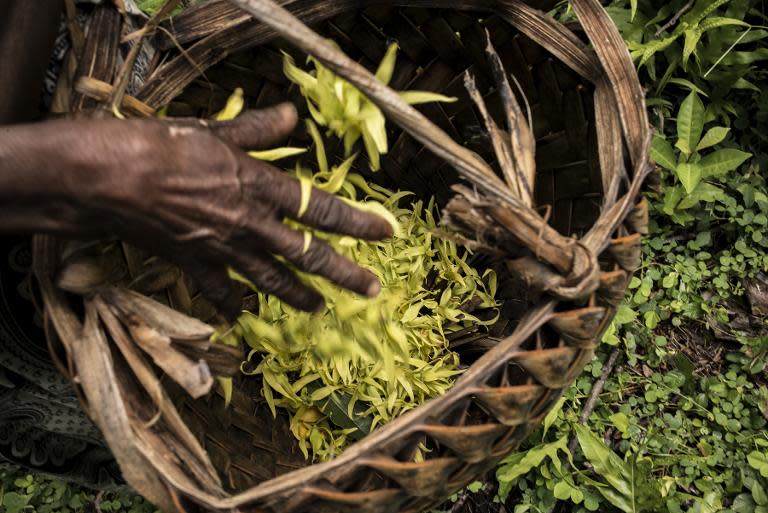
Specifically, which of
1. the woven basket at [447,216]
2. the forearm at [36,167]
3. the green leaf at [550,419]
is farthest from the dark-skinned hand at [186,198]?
the green leaf at [550,419]

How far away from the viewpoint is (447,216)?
0.67 meters

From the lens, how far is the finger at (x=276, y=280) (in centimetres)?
60

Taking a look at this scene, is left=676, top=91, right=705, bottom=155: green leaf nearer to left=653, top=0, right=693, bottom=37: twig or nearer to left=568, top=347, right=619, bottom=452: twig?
left=653, top=0, right=693, bottom=37: twig

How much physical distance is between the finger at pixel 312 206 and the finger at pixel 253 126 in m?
0.04

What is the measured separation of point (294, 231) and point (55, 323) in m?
0.27

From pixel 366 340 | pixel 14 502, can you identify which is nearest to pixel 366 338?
pixel 366 340

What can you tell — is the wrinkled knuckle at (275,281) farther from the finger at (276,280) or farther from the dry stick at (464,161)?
the dry stick at (464,161)

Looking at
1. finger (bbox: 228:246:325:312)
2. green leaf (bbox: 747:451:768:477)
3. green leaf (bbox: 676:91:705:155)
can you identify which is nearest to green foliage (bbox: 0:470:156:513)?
finger (bbox: 228:246:325:312)

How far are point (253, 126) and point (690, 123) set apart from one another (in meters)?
0.83

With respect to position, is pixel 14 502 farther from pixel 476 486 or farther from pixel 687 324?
pixel 687 324

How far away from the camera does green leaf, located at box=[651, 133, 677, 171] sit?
1.12 metres

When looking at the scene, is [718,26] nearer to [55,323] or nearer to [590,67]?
[590,67]

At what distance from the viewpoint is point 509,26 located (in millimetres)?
867

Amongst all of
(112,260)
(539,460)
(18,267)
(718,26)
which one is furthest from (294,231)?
(718,26)
